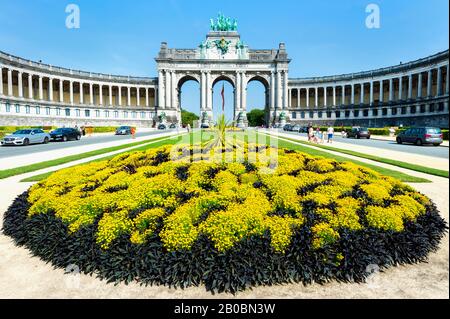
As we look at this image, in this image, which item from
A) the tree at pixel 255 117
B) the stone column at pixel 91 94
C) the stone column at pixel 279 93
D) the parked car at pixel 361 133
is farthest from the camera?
the tree at pixel 255 117

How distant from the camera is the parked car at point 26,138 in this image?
97.2 feet

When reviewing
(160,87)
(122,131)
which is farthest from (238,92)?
(122,131)

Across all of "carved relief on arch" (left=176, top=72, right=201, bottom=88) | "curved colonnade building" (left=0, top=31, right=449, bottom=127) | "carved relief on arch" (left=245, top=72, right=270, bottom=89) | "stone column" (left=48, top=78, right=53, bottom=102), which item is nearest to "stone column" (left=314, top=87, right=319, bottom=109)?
"curved colonnade building" (left=0, top=31, right=449, bottom=127)

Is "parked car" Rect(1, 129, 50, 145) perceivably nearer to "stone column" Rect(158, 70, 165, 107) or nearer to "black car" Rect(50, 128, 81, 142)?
"black car" Rect(50, 128, 81, 142)

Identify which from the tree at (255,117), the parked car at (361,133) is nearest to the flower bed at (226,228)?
the parked car at (361,133)

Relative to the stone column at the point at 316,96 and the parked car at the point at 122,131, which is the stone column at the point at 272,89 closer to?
the stone column at the point at 316,96

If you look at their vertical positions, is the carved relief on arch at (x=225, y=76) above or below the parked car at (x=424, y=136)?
above

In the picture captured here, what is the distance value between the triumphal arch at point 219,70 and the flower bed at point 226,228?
84.4 metres

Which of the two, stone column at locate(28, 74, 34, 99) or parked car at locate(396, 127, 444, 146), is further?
stone column at locate(28, 74, 34, 99)

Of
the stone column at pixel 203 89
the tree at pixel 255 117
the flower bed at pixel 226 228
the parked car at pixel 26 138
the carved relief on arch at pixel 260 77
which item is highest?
the carved relief on arch at pixel 260 77

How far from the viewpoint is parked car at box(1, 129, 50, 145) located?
29625 mm

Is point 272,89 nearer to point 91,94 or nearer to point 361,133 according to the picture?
point 361,133

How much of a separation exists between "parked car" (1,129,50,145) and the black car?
1.54 m
